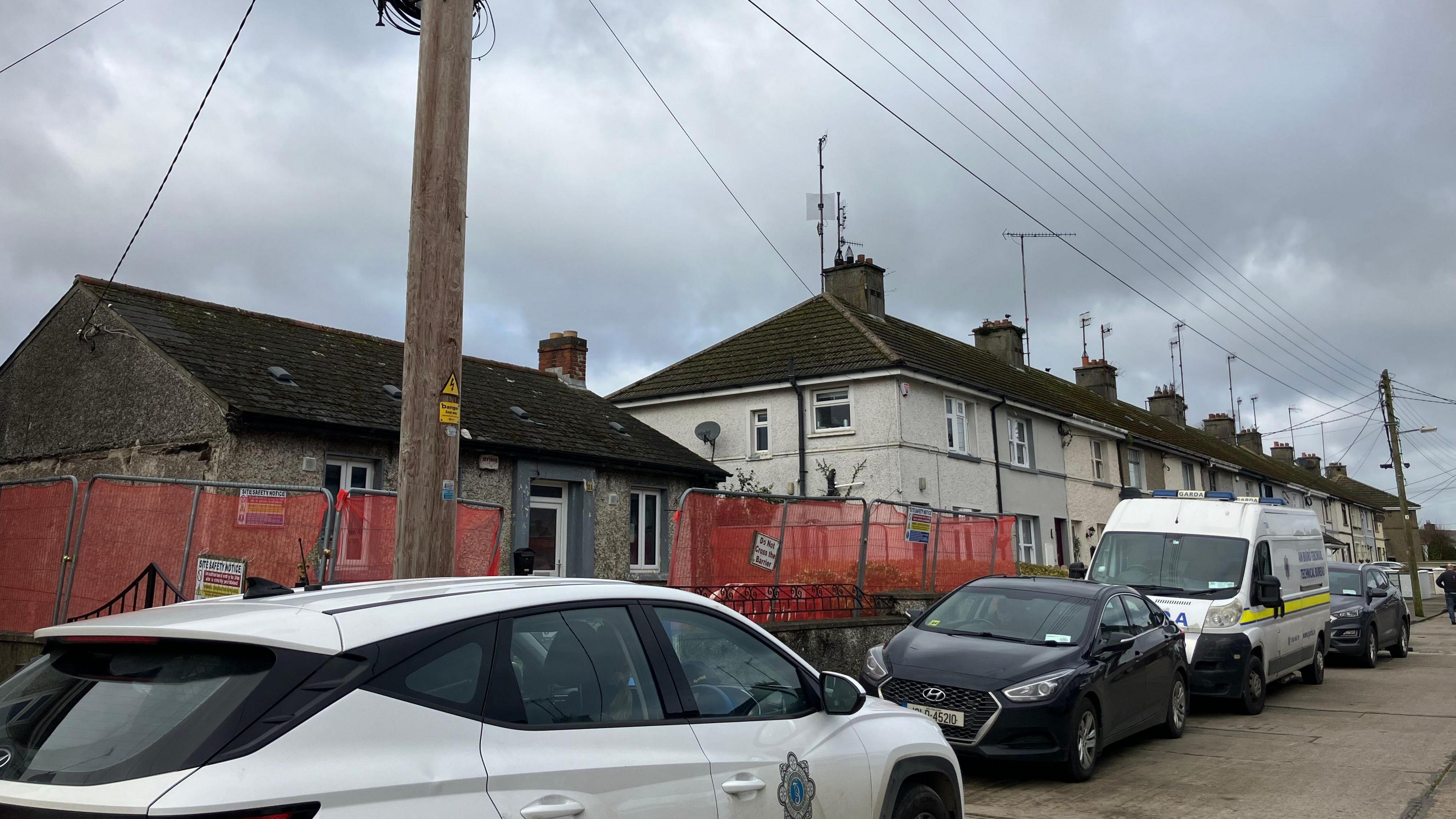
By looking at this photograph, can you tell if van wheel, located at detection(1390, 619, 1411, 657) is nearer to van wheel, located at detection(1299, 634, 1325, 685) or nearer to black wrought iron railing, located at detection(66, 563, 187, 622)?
van wheel, located at detection(1299, 634, 1325, 685)

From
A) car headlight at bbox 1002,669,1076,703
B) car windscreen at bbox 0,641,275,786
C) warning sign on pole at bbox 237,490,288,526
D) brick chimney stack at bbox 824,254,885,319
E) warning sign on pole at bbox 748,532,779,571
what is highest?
brick chimney stack at bbox 824,254,885,319

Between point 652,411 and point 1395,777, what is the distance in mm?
20417

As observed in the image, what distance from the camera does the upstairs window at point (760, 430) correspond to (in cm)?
2508

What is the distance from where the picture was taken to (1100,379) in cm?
4169

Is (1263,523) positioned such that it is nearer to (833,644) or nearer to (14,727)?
(833,644)

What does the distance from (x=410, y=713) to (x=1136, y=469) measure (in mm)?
34953

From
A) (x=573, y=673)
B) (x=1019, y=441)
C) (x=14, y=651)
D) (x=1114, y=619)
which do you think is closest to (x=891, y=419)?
(x=1019, y=441)

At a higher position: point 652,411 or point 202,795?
point 652,411

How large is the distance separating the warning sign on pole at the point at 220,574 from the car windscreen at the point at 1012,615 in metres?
6.07

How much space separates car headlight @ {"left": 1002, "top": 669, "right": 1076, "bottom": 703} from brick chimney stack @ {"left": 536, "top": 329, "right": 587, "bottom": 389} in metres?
15.9

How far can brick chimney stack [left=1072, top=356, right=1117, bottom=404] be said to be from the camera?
41688mm

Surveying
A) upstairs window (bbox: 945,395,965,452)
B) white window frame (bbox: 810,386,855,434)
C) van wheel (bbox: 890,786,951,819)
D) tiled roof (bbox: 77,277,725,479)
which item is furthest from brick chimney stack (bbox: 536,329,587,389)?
van wheel (bbox: 890,786,951,819)

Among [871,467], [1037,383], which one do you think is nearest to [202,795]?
[871,467]

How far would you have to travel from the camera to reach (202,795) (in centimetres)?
239
